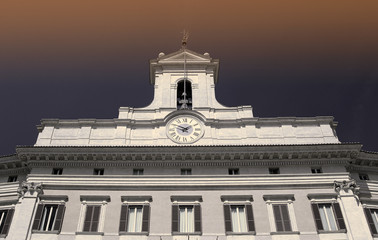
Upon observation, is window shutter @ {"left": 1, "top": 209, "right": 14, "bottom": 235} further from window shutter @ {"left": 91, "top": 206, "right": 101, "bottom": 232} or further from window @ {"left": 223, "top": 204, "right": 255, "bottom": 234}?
window @ {"left": 223, "top": 204, "right": 255, "bottom": 234}

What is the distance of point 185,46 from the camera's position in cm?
3959

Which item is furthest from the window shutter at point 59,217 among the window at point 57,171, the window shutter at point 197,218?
the window shutter at point 197,218

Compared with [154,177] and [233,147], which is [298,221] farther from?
[154,177]

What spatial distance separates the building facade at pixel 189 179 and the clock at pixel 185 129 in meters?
0.07

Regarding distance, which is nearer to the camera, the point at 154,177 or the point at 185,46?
the point at 154,177

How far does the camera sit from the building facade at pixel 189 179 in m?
26.2

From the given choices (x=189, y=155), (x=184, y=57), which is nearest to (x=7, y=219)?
(x=189, y=155)

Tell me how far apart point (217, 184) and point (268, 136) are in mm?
5466

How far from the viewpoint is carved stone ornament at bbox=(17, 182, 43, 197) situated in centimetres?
2777


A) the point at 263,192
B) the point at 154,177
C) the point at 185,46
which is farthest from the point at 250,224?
the point at 185,46

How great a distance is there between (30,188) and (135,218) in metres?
7.00

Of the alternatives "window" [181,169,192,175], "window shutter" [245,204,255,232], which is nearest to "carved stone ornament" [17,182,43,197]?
"window" [181,169,192,175]

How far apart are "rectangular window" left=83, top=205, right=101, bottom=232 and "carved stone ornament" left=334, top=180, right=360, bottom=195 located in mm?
14946

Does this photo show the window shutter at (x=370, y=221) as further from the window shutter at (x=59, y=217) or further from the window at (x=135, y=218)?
the window shutter at (x=59, y=217)
